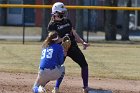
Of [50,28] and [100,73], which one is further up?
[50,28]

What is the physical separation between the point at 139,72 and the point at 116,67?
1.14 metres

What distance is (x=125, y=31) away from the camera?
97.9 feet

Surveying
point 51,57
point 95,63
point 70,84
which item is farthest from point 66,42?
point 95,63

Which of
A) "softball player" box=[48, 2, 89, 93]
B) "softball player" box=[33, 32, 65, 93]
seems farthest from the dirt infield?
"softball player" box=[33, 32, 65, 93]

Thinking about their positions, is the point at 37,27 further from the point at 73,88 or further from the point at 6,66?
the point at 73,88

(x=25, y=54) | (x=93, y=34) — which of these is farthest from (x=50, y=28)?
(x=93, y=34)

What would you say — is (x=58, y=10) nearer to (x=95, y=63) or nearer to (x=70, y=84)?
(x=70, y=84)

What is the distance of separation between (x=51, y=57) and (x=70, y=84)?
373 centimetres

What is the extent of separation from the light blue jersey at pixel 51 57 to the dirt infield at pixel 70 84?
2591 mm

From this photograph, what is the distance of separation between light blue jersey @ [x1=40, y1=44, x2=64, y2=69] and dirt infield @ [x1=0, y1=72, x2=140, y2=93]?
2.59m

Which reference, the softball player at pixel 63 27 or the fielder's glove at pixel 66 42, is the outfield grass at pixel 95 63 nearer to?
the softball player at pixel 63 27

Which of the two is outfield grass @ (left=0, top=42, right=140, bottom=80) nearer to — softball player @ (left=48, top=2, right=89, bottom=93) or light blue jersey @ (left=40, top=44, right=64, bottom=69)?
softball player @ (left=48, top=2, right=89, bottom=93)

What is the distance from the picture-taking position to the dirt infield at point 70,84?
10883 mm

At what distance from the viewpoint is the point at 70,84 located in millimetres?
11656
